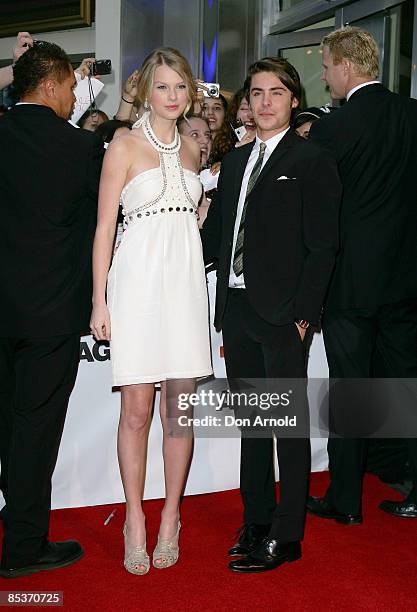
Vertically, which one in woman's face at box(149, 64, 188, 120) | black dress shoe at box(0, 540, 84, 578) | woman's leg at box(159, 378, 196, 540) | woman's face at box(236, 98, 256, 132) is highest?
woman's face at box(236, 98, 256, 132)

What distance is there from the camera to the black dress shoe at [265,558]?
2586 millimetres

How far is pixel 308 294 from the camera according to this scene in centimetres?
251

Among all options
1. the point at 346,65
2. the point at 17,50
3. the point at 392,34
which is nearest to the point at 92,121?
the point at 17,50

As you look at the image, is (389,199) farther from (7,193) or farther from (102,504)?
(102,504)

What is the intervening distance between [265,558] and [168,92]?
5.56 feet

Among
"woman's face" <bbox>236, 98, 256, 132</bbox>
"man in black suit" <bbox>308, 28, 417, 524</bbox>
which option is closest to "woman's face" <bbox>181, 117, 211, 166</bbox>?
"woman's face" <bbox>236, 98, 256, 132</bbox>

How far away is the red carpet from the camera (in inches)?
93.4

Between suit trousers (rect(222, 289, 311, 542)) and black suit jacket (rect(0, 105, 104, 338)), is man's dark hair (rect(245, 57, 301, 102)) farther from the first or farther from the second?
suit trousers (rect(222, 289, 311, 542))

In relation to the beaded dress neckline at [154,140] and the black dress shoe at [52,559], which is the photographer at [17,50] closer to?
the beaded dress neckline at [154,140]

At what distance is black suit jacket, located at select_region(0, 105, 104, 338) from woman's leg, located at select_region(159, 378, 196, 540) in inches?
17.3

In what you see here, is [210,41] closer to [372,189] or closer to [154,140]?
[372,189]

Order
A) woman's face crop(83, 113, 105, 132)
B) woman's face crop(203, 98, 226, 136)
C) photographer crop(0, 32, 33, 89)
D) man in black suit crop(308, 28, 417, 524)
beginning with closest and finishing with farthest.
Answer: photographer crop(0, 32, 33, 89)
man in black suit crop(308, 28, 417, 524)
woman's face crop(203, 98, 226, 136)
woman's face crop(83, 113, 105, 132)

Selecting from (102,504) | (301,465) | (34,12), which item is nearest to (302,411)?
(301,465)

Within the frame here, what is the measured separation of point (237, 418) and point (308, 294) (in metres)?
0.72
